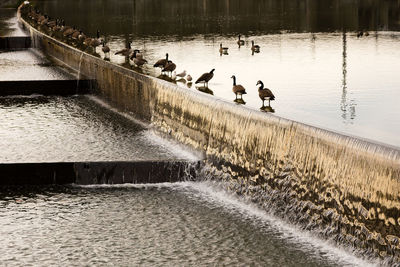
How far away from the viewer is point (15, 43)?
29875 mm

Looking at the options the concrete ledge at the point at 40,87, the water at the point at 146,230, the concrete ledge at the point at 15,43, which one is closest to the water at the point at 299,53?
the concrete ledge at the point at 40,87

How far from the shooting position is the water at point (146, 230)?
8578 millimetres

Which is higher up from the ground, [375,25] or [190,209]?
[375,25]

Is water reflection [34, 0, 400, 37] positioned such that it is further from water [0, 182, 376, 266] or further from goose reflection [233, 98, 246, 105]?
water [0, 182, 376, 266]

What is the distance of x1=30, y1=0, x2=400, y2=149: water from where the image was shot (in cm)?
1341

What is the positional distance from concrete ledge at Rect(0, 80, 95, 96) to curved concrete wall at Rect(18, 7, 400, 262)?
4.41 metres

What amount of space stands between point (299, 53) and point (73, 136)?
974 cm

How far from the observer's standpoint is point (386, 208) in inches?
308

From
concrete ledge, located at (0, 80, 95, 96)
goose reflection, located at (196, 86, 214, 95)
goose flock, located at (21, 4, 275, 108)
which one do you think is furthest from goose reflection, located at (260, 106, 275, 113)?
concrete ledge, located at (0, 80, 95, 96)

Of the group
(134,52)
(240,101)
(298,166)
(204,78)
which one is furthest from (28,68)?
(298,166)

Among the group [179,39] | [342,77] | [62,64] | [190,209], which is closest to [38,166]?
[190,209]

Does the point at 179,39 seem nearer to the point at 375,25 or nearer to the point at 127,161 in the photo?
the point at 375,25

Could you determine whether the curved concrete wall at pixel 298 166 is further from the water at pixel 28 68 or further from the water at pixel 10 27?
the water at pixel 10 27

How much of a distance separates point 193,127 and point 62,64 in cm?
1159
